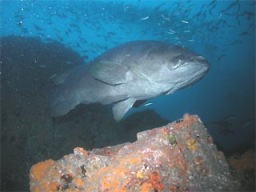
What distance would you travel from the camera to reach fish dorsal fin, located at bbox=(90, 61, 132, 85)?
5746 mm

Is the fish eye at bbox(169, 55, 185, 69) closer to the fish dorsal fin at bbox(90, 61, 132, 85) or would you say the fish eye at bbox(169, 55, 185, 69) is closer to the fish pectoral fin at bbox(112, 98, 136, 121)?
the fish dorsal fin at bbox(90, 61, 132, 85)

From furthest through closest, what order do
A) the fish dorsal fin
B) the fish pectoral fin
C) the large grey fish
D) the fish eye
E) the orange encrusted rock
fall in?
the fish pectoral fin, the fish dorsal fin, the large grey fish, the fish eye, the orange encrusted rock

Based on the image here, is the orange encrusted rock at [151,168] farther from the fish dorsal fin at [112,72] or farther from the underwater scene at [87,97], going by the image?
the fish dorsal fin at [112,72]

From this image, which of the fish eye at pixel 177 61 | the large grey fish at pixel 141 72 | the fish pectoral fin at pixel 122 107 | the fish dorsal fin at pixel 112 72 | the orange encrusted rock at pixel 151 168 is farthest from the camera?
the fish pectoral fin at pixel 122 107

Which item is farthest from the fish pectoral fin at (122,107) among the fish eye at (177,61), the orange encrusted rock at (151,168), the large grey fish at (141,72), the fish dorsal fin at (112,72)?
the orange encrusted rock at (151,168)

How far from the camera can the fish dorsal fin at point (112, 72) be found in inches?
226

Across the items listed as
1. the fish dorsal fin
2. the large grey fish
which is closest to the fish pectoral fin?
the large grey fish

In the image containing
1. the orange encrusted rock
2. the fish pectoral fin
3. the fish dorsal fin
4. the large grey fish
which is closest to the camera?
the orange encrusted rock

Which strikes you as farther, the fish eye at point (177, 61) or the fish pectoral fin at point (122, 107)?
the fish pectoral fin at point (122, 107)

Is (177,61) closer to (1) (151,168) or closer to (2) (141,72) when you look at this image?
(2) (141,72)

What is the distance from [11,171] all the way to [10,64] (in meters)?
5.22

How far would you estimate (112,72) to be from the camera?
575 cm

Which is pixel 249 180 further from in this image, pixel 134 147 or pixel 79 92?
pixel 79 92

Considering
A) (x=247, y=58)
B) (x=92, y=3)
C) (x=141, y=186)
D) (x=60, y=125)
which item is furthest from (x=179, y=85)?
(x=247, y=58)
